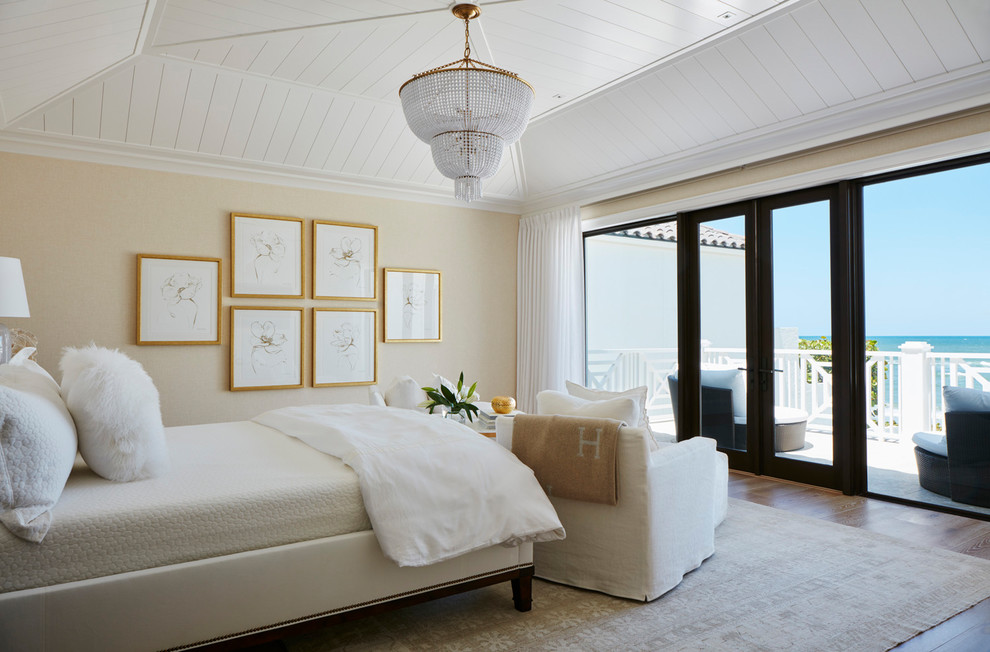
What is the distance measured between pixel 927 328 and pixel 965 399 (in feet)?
1.54

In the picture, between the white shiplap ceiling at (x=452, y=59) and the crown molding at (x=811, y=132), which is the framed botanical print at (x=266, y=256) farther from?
the crown molding at (x=811, y=132)

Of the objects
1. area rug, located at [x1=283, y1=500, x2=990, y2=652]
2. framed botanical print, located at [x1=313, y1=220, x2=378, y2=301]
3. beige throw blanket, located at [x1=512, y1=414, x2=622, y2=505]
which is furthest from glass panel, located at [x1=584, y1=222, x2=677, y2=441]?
beige throw blanket, located at [x1=512, y1=414, x2=622, y2=505]

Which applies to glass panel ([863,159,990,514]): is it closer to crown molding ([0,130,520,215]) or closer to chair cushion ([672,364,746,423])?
chair cushion ([672,364,746,423])

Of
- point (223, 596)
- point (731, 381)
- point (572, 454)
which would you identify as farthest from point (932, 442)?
point (223, 596)

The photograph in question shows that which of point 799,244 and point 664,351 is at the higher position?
point 799,244

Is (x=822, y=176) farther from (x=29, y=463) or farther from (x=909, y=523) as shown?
(x=29, y=463)

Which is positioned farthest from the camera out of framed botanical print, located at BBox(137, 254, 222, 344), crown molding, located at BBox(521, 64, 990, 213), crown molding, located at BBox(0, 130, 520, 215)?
framed botanical print, located at BBox(137, 254, 222, 344)

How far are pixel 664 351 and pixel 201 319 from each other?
152 inches

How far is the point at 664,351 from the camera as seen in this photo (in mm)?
5492

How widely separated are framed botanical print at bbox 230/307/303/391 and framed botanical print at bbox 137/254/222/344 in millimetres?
190

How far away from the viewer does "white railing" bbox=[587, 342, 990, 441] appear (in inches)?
147

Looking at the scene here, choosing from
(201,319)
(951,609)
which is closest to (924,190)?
(951,609)

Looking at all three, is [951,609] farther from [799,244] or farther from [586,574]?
[799,244]

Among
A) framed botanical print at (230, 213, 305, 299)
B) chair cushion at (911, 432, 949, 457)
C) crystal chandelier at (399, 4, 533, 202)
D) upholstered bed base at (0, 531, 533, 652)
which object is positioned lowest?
upholstered bed base at (0, 531, 533, 652)
